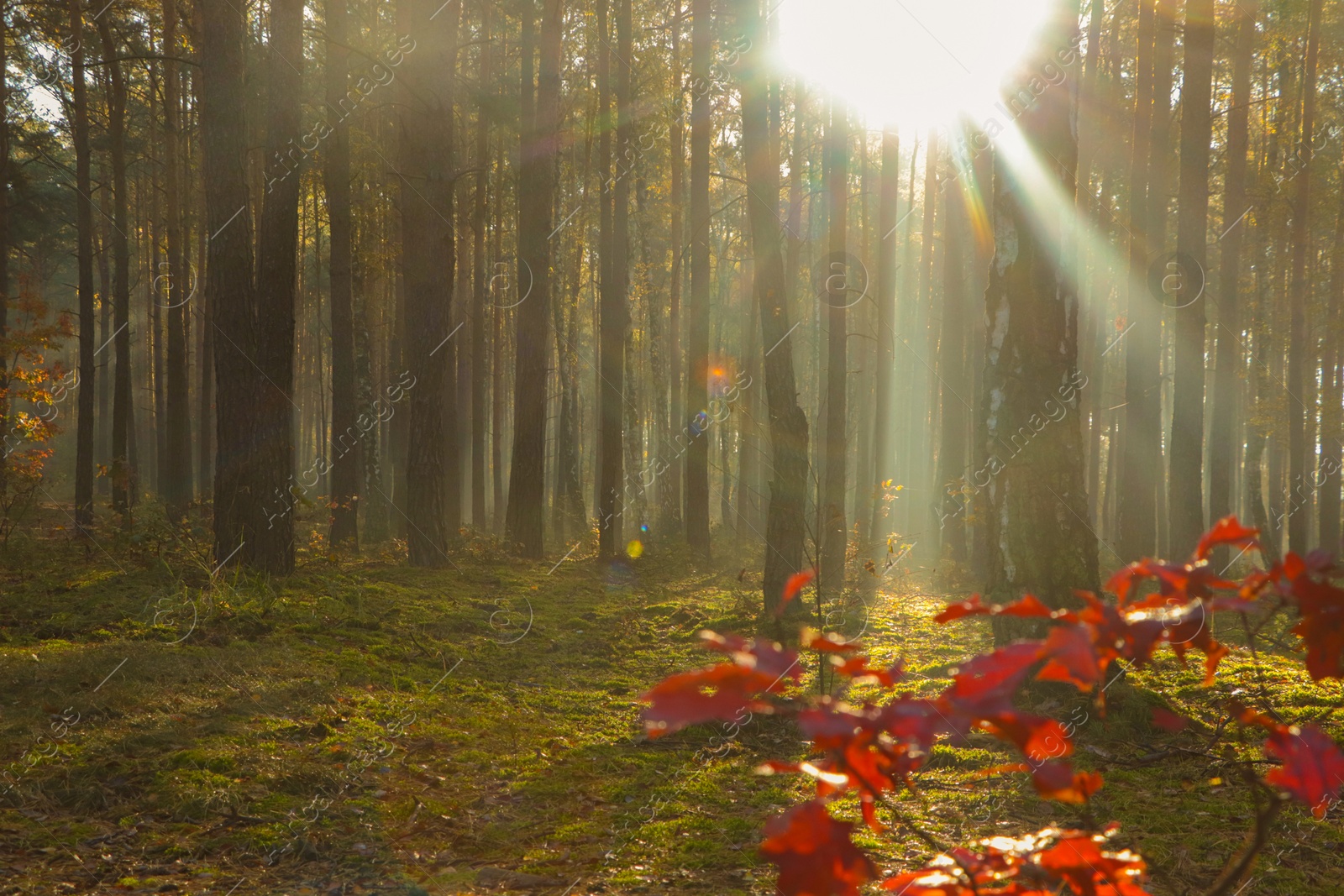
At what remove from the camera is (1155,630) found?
0.98 m

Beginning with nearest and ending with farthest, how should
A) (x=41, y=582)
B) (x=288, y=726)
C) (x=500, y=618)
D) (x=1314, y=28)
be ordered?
(x=288, y=726), (x=41, y=582), (x=500, y=618), (x=1314, y=28)

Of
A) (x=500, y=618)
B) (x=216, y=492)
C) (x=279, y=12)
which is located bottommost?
(x=500, y=618)

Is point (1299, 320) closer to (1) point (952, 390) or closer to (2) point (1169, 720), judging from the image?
(1) point (952, 390)

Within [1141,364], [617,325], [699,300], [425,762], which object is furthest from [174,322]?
[1141,364]

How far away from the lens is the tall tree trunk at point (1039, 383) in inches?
231

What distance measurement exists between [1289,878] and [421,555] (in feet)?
32.2

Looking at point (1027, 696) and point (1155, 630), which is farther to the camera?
point (1027, 696)

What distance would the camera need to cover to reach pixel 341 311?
45.7 feet

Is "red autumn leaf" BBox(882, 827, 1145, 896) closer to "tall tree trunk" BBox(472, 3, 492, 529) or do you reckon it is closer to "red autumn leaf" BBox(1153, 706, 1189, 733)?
"red autumn leaf" BBox(1153, 706, 1189, 733)

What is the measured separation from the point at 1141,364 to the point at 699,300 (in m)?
7.41

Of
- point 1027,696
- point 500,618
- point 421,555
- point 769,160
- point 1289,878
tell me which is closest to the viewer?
point 1289,878

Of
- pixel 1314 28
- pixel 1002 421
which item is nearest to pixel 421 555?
pixel 1002 421

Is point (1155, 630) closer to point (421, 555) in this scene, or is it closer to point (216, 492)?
point (216, 492)

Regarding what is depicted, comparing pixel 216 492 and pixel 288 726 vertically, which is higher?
pixel 216 492
